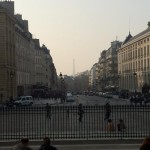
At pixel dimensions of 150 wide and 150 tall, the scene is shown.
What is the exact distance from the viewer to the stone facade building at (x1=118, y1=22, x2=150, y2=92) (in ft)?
395

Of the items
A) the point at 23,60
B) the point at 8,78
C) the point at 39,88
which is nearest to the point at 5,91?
the point at 8,78

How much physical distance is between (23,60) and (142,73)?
32.6m

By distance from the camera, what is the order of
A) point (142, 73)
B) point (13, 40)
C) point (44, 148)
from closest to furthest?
point (44, 148) < point (13, 40) < point (142, 73)

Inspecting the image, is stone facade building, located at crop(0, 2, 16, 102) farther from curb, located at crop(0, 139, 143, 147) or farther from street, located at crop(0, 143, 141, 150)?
street, located at crop(0, 143, 141, 150)

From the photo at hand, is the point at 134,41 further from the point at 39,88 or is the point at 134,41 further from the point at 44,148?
the point at 44,148

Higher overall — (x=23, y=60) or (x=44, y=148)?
(x=23, y=60)

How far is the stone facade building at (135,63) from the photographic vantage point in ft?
395

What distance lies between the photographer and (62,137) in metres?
23.5

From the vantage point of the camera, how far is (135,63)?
13638 cm

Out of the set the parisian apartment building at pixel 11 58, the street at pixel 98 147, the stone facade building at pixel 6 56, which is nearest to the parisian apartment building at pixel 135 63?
the parisian apartment building at pixel 11 58

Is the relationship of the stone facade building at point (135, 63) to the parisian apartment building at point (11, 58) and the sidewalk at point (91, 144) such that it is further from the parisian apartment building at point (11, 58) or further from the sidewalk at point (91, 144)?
the sidewalk at point (91, 144)

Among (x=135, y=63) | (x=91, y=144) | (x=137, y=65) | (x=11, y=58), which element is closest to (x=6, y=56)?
(x=11, y=58)

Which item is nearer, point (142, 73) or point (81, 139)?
point (81, 139)

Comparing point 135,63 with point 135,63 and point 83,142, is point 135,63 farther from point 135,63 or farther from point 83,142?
point 83,142
